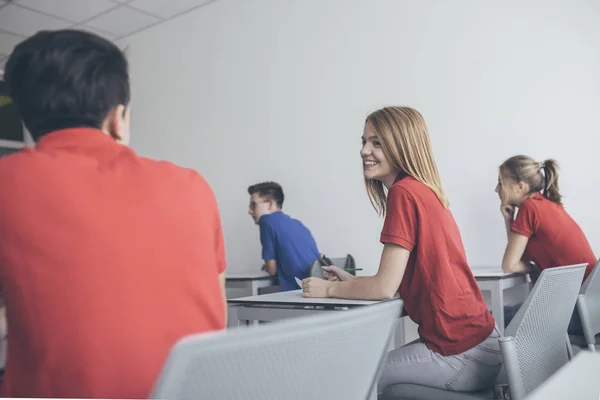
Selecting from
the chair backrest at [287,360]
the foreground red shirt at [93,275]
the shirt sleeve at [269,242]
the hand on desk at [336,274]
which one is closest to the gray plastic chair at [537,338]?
the hand on desk at [336,274]

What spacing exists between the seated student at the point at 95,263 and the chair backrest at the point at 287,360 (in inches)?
6.7

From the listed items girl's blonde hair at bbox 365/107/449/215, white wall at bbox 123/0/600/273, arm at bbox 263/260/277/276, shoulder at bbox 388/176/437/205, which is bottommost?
arm at bbox 263/260/277/276

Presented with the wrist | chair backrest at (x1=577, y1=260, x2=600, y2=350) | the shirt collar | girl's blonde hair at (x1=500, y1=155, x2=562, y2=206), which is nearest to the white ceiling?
girl's blonde hair at (x1=500, y1=155, x2=562, y2=206)

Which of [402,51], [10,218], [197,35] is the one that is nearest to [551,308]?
[10,218]

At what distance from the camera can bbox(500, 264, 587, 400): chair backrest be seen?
3.99 ft

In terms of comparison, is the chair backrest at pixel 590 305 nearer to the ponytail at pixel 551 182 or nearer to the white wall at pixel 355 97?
the ponytail at pixel 551 182

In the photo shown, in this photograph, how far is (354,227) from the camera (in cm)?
386

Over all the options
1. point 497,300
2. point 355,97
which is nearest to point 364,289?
point 497,300

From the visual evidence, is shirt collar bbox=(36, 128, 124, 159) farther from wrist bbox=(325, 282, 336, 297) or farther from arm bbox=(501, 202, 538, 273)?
arm bbox=(501, 202, 538, 273)

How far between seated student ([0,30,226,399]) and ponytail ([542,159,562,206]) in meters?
2.45

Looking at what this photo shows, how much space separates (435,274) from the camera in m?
1.46

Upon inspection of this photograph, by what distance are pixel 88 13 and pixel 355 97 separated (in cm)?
270

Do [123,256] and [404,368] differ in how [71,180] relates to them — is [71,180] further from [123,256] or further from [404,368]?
[404,368]

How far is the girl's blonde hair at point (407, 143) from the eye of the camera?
1.63 metres
